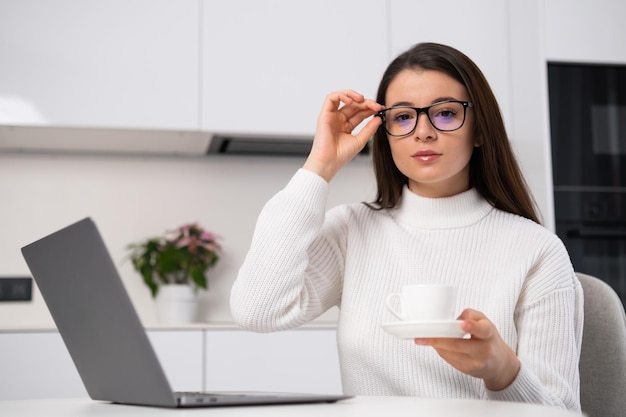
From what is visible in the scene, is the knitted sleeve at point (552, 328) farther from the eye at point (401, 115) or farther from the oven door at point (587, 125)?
the oven door at point (587, 125)

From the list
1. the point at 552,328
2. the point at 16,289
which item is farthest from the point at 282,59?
the point at 552,328

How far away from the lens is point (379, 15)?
3.11 metres

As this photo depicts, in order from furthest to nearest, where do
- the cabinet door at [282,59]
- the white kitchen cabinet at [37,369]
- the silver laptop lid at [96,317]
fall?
the cabinet door at [282,59], the white kitchen cabinet at [37,369], the silver laptop lid at [96,317]

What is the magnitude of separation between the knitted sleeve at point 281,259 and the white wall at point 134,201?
5.50 feet

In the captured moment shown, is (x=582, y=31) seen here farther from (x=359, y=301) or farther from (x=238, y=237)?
(x=359, y=301)

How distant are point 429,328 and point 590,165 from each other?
218 cm

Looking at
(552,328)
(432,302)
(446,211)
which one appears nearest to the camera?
(432,302)

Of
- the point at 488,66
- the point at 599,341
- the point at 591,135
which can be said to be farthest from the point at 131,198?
the point at 599,341

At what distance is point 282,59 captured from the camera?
9.83ft

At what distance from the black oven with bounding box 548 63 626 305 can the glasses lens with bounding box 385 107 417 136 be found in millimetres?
1510

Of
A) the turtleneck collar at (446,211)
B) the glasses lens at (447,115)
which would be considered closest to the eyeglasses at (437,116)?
the glasses lens at (447,115)

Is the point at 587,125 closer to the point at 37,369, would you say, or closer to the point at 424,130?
the point at 424,130

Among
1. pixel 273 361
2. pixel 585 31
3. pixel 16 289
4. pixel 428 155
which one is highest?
pixel 585 31

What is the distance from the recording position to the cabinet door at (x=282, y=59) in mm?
2945
